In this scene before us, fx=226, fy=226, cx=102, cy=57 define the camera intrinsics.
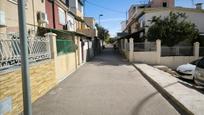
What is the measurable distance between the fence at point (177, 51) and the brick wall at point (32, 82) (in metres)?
14.1

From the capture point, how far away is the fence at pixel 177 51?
71.4ft

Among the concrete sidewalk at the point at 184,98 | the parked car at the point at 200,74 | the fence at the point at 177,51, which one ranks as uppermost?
the fence at the point at 177,51

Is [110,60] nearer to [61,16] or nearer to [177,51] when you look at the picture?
[177,51]

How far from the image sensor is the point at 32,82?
24.8 feet

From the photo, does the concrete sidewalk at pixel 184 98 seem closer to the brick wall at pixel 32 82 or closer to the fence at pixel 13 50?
the brick wall at pixel 32 82

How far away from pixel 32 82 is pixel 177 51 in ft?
57.0

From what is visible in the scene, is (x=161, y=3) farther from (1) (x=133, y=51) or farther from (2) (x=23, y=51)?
(2) (x=23, y=51)

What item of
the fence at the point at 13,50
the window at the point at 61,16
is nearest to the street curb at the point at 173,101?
the fence at the point at 13,50

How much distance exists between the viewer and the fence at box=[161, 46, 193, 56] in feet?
71.4

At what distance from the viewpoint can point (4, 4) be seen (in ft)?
33.2

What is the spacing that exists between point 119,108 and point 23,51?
3.81 meters

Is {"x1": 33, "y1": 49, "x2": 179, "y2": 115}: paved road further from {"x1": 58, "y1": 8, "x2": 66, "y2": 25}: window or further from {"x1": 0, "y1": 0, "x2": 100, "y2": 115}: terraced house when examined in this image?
{"x1": 58, "y1": 8, "x2": 66, "y2": 25}: window

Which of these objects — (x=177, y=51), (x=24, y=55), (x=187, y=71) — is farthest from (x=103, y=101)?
A: (x=177, y=51)

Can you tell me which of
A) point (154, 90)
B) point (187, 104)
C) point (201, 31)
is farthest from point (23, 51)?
point (201, 31)
